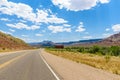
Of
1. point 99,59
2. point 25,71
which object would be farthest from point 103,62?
point 25,71

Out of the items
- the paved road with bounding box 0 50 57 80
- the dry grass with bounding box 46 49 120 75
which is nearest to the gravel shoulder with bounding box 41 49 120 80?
the paved road with bounding box 0 50 57 80

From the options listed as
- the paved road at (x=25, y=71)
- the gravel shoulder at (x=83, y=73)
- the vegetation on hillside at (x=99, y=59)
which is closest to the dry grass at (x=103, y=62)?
the vegetation on hillside at (x=99, y=59)

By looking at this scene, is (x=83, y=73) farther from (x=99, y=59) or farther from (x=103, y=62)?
(x=99, y=59)

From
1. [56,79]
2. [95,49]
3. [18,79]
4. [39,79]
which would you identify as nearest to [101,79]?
[56,79]

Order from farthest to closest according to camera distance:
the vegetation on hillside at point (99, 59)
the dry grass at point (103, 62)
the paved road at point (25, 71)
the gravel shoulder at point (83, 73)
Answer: the vegetation on hillside at point (99, 59) → the dry grass at point (103, 62) → the gravel shoulder at point (83, 73) → the paved road at point (25, 71)

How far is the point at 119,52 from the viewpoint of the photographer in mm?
96250

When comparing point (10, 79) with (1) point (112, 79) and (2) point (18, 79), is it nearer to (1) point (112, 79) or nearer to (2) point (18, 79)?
(2) point (18, 79)

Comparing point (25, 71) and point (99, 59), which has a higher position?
point (99, 59)

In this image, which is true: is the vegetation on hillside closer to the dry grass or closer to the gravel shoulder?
the dry grass

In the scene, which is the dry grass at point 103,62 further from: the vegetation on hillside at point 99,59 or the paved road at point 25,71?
the paved road at point 25,71

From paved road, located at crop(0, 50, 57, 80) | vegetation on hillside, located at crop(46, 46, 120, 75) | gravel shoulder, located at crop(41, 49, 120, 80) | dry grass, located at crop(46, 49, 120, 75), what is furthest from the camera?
vegetation on hillside, located at crop(46, 46, 120, 75)

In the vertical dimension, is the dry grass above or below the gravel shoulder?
above

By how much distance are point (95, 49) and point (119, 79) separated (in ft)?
321

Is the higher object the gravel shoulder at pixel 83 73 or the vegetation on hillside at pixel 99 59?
the vegetation on hillside at pixel 99 59
